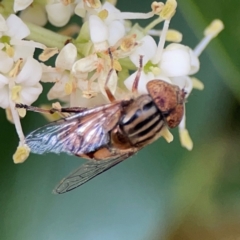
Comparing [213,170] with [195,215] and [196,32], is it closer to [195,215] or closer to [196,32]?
[195,215]

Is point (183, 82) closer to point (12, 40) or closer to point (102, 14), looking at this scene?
point (102, 14)

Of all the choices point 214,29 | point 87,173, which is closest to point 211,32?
point 214,29

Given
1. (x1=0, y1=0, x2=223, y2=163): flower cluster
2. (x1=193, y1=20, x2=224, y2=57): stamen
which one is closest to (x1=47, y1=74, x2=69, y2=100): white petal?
(x1=0, y1=0, x2=223, y2=163): flower cluster

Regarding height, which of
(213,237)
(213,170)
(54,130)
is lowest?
(213,237)

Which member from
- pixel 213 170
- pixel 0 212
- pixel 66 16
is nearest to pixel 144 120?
pixel 66 16

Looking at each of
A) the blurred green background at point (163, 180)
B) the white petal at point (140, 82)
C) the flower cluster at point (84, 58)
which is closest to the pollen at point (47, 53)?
the flower cluster at point (84, 58)

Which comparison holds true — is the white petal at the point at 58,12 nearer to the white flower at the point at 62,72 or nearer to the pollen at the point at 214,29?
the white flower at the point at 62,72
